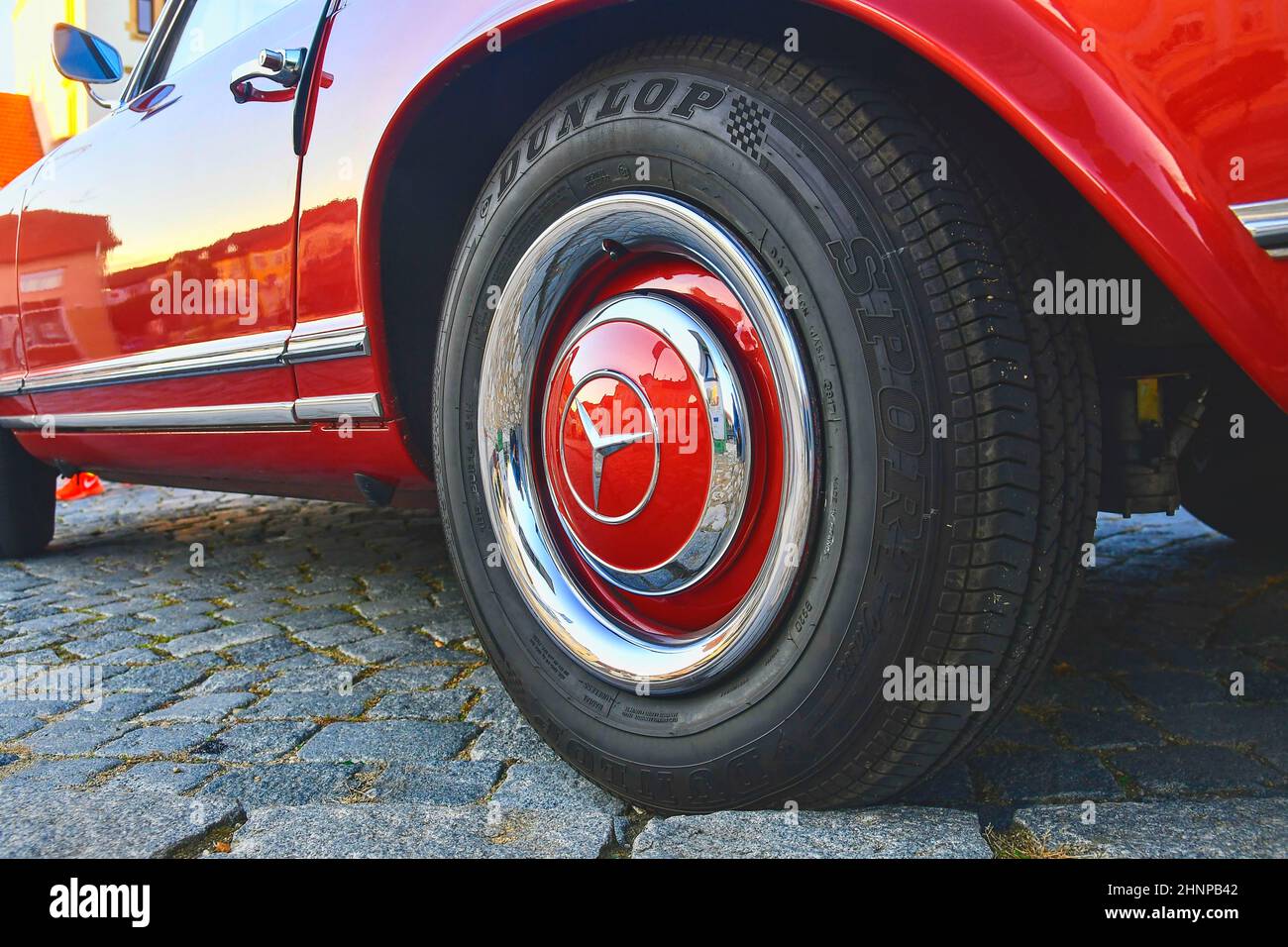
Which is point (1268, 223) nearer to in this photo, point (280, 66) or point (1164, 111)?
point (1164, 111)

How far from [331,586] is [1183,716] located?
2.27 metres

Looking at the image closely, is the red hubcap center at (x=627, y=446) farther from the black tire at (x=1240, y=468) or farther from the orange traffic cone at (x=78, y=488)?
the orange traffic cone at (x=78, y=488)

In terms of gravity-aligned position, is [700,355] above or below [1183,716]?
above

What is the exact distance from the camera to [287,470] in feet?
7.43

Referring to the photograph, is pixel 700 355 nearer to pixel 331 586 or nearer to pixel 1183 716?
pixel 1183 716

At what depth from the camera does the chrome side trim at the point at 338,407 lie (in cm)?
185

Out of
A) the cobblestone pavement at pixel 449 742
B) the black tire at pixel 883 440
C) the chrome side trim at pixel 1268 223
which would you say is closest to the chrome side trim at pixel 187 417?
the cobblestone pavement at pixel 449 742

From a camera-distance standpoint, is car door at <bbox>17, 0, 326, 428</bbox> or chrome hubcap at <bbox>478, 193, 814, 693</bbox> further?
car door at <bbox>17, 0, 326, 428</bbox>

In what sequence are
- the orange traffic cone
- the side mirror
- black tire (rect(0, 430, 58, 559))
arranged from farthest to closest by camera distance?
the orange traffic cone
black tire (rect(0, 430, 58, 559))
the side mirror

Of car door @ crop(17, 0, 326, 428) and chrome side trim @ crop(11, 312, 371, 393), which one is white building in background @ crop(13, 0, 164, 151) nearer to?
car door @ crop(17, 0, 326, 428)

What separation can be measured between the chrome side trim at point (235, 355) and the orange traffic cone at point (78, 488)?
3322 mm

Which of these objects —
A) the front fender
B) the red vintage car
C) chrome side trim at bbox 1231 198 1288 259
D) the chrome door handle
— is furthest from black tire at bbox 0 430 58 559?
chrome side trim at bbox 1231 198 1288 259

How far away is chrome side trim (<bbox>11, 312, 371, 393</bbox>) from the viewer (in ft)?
6.01
